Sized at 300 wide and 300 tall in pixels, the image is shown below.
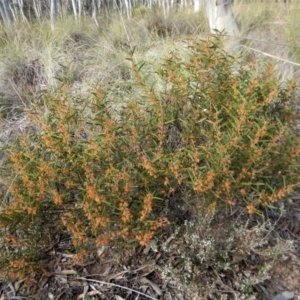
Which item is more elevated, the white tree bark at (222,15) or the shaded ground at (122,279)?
the white tree bark at (222,15)

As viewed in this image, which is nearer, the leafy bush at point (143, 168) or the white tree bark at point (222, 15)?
the leafy bush at point (143, 168)

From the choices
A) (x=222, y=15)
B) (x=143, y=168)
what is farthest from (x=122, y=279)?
(x=222, y=15)

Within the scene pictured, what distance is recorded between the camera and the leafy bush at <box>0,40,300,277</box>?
157cm

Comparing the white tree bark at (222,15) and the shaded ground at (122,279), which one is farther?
the white tree bark at (222,15)

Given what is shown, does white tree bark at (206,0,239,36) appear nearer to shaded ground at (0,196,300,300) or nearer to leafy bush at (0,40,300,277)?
leafy bush at (0,40,300,277)

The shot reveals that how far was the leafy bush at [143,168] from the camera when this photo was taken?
5.15ft

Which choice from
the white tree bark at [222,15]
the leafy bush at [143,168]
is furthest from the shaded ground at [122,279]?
the white tree bark at [222,15]

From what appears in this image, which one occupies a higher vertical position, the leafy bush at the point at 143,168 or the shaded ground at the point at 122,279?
the leafy bush at the point at 143,168

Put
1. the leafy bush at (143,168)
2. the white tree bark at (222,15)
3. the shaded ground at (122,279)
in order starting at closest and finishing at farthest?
the leafy bush at (143,168) → the shaded ground at (122,279) → the white tree bark at (222,15)

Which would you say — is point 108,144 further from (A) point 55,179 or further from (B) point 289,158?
(B) point 289,158

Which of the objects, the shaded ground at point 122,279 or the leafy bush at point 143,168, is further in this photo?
the shaded ground at point 122,279

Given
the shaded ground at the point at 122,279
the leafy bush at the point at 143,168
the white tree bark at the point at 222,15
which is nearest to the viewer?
the leafy bush at the point at 143,168

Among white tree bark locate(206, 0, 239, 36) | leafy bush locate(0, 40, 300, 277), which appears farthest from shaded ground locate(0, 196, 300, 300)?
white tree bark locate(206, 0, 239, 36)

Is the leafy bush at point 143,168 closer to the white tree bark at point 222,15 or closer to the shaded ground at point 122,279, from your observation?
the shaded ground at point 122,279
